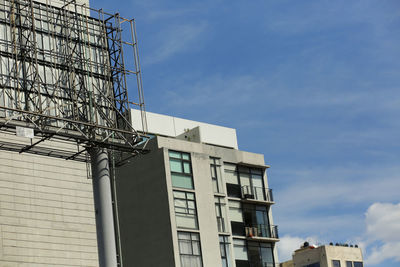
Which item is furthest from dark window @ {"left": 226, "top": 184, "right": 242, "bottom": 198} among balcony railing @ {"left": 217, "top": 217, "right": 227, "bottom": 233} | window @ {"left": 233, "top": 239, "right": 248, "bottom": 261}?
window @ {"left": 233, "top": 239, "right": 248, "bottom": 261}

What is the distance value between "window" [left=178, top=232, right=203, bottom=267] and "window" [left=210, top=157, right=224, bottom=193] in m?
5.50

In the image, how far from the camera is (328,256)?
340 ft

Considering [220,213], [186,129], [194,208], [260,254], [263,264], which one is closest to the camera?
[194,208]

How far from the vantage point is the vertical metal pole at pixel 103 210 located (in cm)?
4441

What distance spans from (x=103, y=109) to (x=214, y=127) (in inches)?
1191

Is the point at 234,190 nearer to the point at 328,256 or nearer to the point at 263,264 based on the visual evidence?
the point at 263,264

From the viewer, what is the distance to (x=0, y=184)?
64.8 meters

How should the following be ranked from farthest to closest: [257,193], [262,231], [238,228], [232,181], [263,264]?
[257,193] → [262,231] → [232,181] → [263,264] → [238,228]

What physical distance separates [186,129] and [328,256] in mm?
33933

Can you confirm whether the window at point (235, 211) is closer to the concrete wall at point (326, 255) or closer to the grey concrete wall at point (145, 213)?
the grey concrete wall at point (145, 213)

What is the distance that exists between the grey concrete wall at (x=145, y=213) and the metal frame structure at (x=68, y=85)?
11.8 m

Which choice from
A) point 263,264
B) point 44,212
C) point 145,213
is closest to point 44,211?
point 44,212

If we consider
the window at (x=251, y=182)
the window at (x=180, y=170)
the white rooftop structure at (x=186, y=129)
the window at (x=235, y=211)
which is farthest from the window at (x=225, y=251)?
the white rooftop structure at (x=186, y=129)

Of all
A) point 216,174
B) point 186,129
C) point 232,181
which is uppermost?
point 186,129
